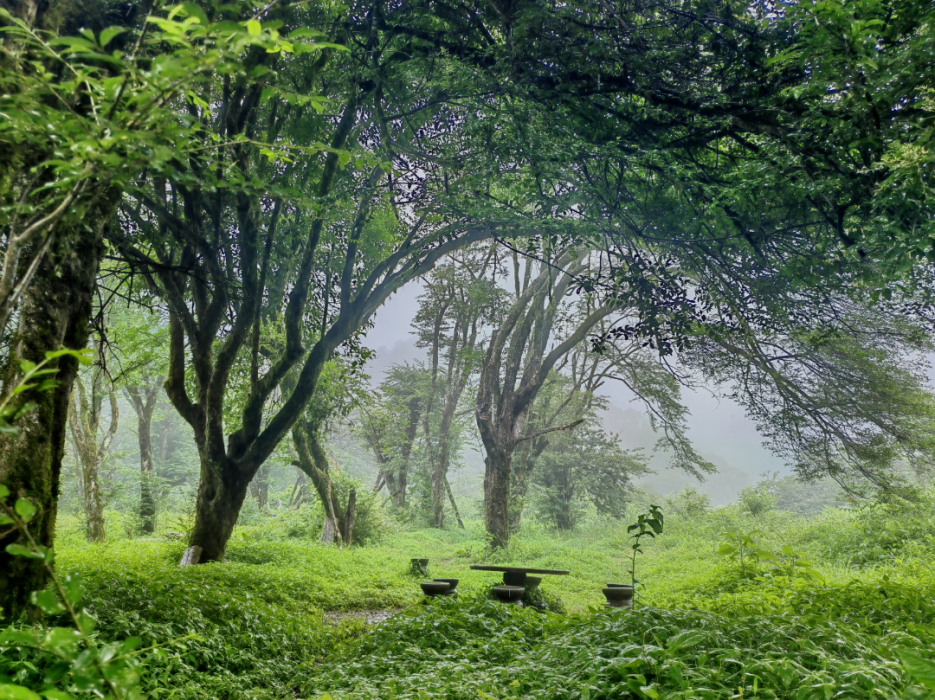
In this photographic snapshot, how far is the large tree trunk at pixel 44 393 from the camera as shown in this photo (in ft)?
11.9

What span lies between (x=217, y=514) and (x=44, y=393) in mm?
4486

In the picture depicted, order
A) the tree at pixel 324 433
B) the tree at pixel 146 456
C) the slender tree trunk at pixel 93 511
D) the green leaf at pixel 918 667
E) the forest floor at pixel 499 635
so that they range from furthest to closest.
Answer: the tree at pixel 146 456 → the tree at pixel 324 433 → the slender tree trunk at pixel 93 511 → the forest floor at pixel 499 635 → the green leaf at pixel 918 667

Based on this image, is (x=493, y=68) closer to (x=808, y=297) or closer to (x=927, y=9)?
(x=927, y=9)

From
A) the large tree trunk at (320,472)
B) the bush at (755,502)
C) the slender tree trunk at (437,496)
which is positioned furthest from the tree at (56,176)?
the bush at (755,502)

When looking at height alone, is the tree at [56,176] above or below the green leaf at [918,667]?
above

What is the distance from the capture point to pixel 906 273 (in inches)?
154

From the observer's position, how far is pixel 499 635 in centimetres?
440

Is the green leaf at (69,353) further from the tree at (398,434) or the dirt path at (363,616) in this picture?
the tree at (398,434)

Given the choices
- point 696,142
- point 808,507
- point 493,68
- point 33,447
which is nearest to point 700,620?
point 696,142

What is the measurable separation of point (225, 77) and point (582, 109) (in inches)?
170

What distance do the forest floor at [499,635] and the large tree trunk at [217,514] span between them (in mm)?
610

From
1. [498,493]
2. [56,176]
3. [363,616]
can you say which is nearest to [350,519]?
[498,493]

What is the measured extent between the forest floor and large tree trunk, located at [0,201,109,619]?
0.61 m

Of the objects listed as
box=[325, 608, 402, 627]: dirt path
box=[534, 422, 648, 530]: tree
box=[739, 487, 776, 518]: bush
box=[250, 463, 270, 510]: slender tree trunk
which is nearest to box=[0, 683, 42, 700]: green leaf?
box=[325, 608, 402, 627]: dirt path
